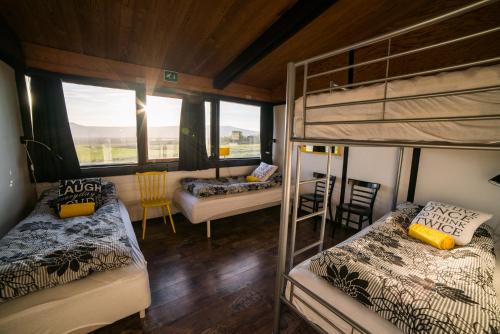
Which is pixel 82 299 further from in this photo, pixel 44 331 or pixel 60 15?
pixel 60 15

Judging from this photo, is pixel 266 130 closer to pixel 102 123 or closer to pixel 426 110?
pixel 102 123

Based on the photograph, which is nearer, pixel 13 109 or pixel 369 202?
pixel 13 109

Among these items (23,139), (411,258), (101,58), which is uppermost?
(101,58)

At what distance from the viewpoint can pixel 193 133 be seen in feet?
12.4

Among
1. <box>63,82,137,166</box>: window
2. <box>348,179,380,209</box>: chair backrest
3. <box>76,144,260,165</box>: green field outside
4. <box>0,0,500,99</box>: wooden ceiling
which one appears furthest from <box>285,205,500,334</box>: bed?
<box>63,82,137,166</box>: window

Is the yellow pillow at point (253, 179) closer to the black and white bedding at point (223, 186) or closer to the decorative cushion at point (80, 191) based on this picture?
the black and white bedding at point (223, 186)

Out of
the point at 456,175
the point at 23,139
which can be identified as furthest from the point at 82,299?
the point at 456,175

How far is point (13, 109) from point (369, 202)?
4823mm

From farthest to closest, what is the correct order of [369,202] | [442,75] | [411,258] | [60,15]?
[369,202] → [60,15] → [411,258] → [442,75]

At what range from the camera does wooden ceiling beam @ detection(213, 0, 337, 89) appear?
2152 millimetres

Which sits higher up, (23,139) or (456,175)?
(23,139)

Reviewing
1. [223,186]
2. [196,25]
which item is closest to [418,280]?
[223,186]

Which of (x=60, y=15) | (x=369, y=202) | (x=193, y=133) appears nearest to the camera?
(x=60, y=15)

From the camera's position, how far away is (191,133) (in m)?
3.77
